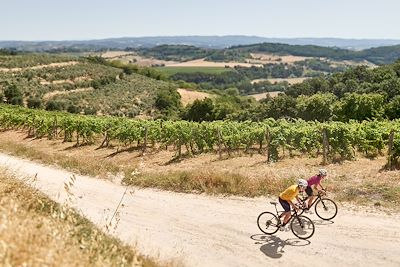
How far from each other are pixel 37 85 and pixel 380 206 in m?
96.9

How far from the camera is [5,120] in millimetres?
44594

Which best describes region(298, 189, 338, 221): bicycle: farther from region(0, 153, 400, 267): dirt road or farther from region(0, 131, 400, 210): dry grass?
region(0, 131, 400, 210): dry grass

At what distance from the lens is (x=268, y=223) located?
498 inches

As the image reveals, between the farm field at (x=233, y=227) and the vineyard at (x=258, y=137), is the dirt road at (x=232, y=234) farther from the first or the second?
the vineyard at (x=258, y=137)

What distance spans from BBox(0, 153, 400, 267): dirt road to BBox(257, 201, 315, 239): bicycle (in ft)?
0.64

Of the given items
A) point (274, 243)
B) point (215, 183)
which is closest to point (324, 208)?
point (274, 243)

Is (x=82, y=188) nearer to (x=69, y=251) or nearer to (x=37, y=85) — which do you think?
(x=69, y=251)

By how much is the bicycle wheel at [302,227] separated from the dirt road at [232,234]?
17 centimetres

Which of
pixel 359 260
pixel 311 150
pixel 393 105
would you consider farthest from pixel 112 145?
pixel 393 105

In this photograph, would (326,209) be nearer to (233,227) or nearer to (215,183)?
(233,227)

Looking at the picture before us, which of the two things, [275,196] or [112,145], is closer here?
[275,196]

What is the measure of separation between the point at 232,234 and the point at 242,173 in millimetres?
7825

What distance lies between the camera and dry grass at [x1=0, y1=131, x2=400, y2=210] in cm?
1638

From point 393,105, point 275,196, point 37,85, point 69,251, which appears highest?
point 69,251
